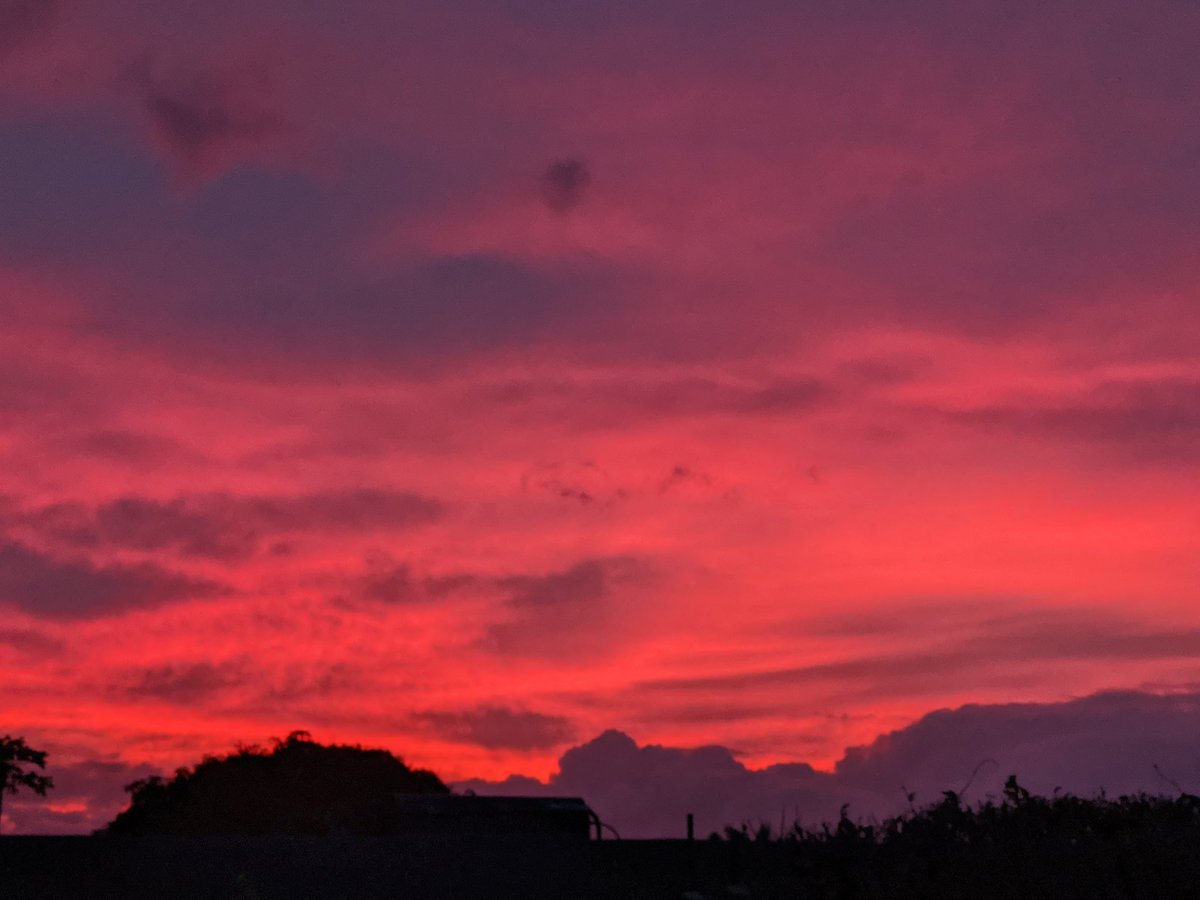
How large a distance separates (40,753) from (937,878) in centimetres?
1617

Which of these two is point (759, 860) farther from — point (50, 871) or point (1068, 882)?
point (50, 871)

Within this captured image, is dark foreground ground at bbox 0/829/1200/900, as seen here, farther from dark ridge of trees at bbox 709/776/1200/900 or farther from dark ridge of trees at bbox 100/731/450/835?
dark ridge of trees at bbox 100/731/450/835

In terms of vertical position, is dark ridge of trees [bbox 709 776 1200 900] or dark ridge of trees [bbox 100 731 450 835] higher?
dark ridge of trees [bbox 100 731 450 835]

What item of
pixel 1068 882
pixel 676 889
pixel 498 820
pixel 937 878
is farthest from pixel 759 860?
pixel 498 820

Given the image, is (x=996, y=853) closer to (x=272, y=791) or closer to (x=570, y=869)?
(x=570, y=869)

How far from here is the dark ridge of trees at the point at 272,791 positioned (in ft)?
93.7

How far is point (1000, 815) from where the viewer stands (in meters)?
14.0

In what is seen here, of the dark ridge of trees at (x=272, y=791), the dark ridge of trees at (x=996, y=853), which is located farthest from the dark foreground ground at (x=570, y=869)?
Answer: the dark ridge of trees at (x=272, y=791)

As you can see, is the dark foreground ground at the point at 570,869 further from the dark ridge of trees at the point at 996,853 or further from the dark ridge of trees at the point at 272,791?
the dark ridge of trees at the point at 272,791

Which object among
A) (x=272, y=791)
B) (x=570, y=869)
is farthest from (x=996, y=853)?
(x=272, y=791)

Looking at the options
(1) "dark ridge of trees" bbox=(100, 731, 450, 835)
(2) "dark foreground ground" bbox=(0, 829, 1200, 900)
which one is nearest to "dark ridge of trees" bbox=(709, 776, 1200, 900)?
(2) "dark foreground ground" bbox=(0, 829, 1200, 900)

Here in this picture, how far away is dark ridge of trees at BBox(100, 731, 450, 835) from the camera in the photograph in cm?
2855

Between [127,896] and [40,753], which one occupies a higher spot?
[40,753]

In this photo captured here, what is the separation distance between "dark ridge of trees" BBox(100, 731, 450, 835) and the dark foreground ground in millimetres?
9889
